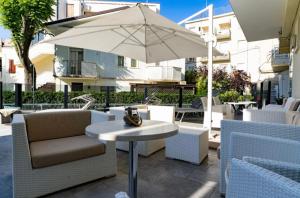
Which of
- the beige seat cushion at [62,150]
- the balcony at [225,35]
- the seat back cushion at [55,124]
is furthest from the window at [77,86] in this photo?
the beige seat cushion at [62,150]

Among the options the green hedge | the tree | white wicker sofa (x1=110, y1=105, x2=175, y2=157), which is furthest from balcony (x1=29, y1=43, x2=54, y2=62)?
white wicker sofa (x1=110, y1=105, x2=175, y2=157)

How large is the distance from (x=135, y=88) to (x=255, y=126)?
34.9ft

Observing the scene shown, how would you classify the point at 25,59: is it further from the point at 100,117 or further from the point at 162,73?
the point at 100,117

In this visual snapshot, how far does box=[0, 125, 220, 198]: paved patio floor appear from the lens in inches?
96.7

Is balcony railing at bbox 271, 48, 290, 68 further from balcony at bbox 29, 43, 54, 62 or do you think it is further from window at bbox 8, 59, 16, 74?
window at bbox 8, 59, 16, 74

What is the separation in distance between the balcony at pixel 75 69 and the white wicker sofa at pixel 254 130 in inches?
553

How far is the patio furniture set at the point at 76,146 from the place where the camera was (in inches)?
88.1

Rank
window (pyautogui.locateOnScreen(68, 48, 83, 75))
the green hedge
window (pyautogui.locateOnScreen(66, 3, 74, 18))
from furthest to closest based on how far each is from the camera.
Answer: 1. window (pyautogui.locateOnScreen(66, 3, 74, 18))
2. window (pyautogui.locateOnScreen(68, 48, 83, 75))
3. the green hedge

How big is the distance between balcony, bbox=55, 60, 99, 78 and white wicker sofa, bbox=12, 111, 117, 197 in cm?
1266

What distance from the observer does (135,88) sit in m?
12.6

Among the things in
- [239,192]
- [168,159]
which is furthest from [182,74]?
[239,192]

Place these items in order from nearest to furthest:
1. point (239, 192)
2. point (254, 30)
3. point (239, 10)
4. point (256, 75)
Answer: point (239, 192) < point (239, 10) < point (254, 30) < point (256, 75)

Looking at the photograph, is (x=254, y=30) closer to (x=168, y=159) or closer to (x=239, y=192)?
(x=168, y=159)

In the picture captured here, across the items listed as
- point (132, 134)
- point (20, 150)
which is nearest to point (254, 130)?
point (132, 134)
